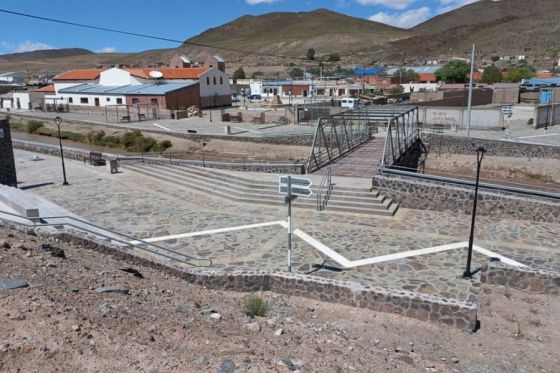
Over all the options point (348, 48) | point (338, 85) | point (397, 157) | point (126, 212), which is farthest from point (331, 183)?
point (348, 48)

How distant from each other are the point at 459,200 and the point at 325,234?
17.2ft

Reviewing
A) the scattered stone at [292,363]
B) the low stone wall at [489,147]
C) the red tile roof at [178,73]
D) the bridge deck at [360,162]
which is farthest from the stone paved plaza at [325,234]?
the red tile roof at [178,73]

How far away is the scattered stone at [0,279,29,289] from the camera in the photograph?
22.9 ft

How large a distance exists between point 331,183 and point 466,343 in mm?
10384

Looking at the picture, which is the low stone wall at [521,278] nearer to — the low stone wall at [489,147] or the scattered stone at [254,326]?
the scattered stone at [254,326]

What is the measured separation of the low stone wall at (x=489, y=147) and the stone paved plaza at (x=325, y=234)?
15.3 m

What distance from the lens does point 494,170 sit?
96.3 ft

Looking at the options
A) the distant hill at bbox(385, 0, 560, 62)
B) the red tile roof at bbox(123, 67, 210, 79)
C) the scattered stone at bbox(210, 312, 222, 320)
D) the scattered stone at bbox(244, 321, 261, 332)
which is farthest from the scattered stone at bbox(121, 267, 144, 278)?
the distant hill at bbox(385, 0, 560, 62)

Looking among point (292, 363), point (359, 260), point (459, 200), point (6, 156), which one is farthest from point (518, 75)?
point (292, 363)

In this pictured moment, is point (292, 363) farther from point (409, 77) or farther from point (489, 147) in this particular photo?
point (409, 77)

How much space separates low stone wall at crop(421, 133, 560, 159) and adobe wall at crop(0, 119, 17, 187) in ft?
83.9

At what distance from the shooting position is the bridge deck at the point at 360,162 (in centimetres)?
2033

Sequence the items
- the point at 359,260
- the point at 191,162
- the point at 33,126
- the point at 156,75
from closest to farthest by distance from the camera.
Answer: the point at 359,260 < the point at 191,162 < the point at 33,126 < the point at 156,75

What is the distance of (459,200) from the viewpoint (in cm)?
1614
